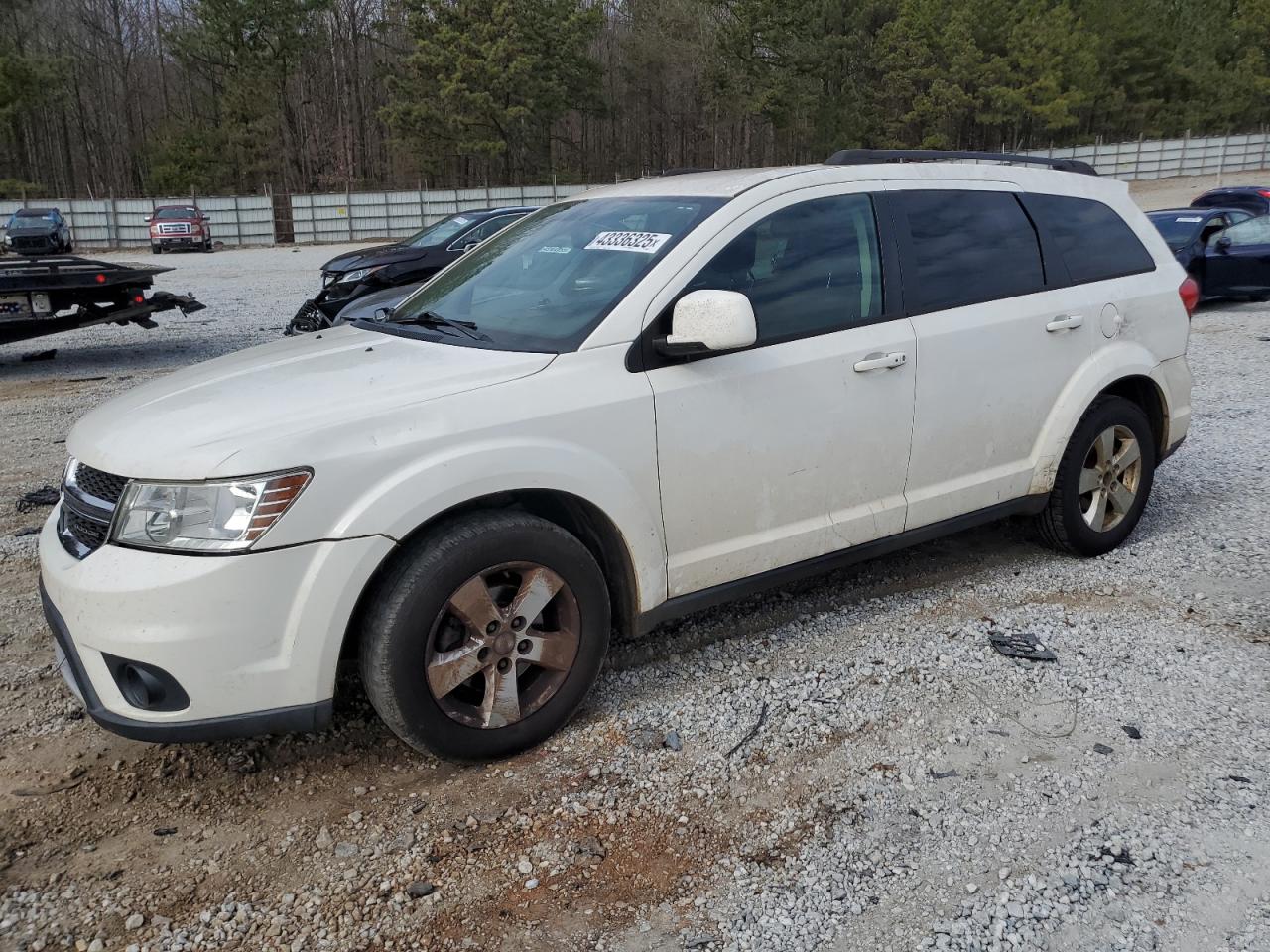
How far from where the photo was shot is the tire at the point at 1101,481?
4648 mm

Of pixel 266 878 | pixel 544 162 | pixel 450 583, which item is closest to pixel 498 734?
pixel 450 583

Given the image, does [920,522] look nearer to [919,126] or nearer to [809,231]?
[809,231]

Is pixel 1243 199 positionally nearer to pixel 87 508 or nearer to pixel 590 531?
pixel 590 531

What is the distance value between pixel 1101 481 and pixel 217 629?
12.8ft

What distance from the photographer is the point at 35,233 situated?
29.8 metres

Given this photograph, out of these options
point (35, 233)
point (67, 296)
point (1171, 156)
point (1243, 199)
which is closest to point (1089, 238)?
point (67, 296)

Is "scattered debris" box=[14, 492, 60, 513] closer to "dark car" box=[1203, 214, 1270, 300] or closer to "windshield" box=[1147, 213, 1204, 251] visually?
"windshield" box=[1147, 213, 1204, 251]

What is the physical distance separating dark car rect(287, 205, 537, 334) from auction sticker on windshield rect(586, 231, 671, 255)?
7.39m

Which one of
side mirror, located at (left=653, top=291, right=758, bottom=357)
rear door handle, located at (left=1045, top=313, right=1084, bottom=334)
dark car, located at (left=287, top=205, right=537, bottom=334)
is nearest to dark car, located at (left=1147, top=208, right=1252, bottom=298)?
dark car, located at (left=287, top=205, right=537, bottom=334)

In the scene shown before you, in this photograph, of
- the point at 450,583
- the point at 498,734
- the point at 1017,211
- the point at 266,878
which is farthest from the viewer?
the point at 1017,211

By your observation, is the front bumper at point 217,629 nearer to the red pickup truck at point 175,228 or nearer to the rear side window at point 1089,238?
the rear side window at point 1089,238

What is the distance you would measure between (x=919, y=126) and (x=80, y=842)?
63.7 meters

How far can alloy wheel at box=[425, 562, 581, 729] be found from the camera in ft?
10.1

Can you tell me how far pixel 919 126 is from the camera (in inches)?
2367
